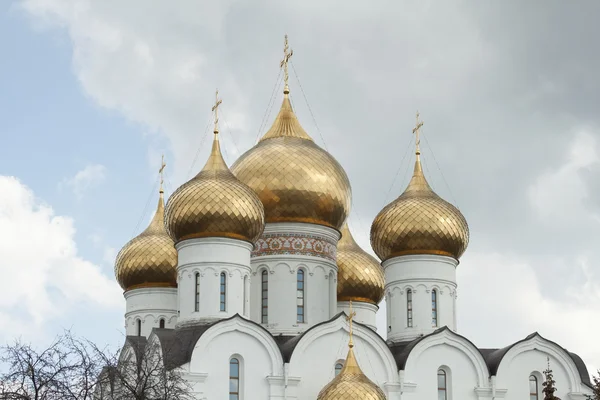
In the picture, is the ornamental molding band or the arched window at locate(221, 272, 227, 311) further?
the ornamental molding band

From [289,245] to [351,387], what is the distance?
466 cm

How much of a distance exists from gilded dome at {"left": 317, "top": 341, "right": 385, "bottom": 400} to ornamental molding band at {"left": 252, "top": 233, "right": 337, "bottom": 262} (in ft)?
12.9

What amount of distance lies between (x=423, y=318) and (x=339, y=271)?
3.89 m

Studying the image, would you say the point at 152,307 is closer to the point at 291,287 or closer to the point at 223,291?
the point at 291,287

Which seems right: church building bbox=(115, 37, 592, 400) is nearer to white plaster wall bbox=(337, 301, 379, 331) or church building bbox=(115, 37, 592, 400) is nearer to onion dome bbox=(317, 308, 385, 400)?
onion dome bbox=(317, 308, 385, 400)

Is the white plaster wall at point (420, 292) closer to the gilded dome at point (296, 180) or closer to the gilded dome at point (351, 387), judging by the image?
the gilded dome at point (296, 180)

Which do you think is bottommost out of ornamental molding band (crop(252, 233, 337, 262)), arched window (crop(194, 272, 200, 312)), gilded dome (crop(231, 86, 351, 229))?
arched window (crop(194, 272, 200, 312))

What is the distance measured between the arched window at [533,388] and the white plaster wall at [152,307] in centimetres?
848

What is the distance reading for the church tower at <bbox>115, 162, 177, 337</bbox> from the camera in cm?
2970

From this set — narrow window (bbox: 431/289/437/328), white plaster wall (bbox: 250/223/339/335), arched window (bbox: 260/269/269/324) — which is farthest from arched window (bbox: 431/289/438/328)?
arched window (bbox: 260/269/269/324)

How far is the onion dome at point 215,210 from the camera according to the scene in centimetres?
2538

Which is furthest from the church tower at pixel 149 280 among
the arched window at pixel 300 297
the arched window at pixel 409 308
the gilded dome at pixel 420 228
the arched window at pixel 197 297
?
the arched window at pixel 409 308

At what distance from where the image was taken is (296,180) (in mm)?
27281

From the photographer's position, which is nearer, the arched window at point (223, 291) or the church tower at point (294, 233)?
the arched window at point (223, 291)
